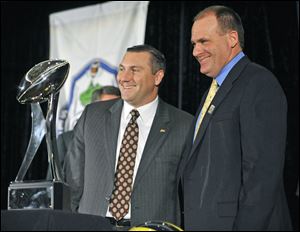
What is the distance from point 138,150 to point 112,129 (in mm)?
177

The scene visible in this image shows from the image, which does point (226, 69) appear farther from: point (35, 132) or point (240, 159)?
point (35, 132)

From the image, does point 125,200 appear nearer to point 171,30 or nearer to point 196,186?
point 196,186

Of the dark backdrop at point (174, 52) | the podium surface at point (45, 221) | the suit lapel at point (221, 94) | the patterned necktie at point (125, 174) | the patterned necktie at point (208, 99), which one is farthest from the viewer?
the dark backdrop at point (174, 52)

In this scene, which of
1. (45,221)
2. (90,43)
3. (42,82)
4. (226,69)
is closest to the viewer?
(45,221)

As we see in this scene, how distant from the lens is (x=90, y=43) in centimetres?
618

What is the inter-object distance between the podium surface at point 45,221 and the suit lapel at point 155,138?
1.31m

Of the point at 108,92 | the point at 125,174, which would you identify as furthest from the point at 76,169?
the point at 108,92

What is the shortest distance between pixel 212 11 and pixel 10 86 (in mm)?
4131

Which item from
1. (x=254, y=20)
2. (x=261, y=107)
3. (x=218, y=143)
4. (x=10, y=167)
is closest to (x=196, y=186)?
(x=218, y=143)

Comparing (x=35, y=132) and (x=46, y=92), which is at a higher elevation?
(x=46, y=92)

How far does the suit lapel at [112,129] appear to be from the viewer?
3383 millimetres

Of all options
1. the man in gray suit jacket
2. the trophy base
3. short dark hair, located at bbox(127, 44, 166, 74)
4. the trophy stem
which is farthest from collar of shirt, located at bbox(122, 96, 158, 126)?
the trophy base

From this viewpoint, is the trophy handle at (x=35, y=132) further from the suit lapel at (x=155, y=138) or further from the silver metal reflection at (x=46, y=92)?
the suit lapel at (x=155, y=138)

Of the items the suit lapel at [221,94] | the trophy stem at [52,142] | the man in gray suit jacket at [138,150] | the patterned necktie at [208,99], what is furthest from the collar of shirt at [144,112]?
the trophy stem at [52,142]
